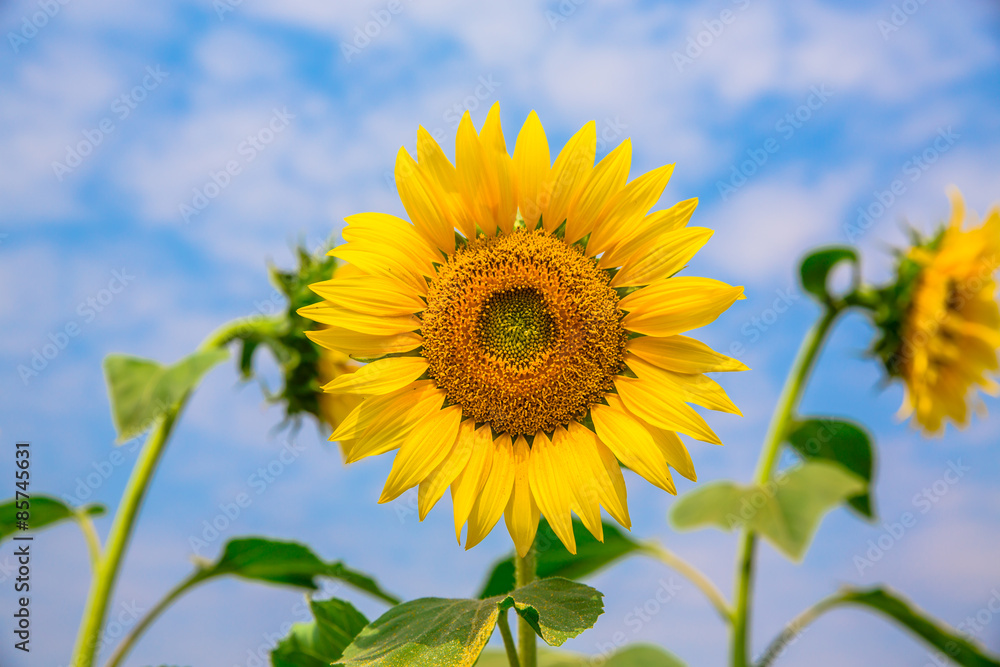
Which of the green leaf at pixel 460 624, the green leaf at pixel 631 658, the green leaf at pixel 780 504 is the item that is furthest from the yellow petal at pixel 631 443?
the green leaf at pixel 631 658

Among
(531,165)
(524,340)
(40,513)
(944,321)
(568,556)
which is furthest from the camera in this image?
(944,321)

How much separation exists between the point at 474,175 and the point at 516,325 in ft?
1.00

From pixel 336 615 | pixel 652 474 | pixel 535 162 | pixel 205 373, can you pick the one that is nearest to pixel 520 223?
pixel 535 162

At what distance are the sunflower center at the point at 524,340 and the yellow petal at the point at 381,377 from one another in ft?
0.14

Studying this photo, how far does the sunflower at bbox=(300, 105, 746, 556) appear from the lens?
138cm

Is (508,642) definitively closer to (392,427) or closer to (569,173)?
(392,427)

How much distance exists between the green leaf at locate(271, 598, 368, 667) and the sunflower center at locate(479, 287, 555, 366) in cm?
62

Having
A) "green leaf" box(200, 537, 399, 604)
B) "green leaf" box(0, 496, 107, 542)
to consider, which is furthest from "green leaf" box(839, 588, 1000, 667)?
"green leaf" box(0, 496, 107, 542)

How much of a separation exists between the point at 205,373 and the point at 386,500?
5.24 ft

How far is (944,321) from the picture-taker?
3.39 meters

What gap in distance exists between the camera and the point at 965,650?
2781 mm

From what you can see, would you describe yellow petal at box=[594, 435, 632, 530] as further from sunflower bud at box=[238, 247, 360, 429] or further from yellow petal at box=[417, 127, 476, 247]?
sunflower bud at box=[238, 247, 360, 429]

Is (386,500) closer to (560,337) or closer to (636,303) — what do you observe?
(560,337)

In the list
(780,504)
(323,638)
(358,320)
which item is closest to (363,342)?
(358,320)
